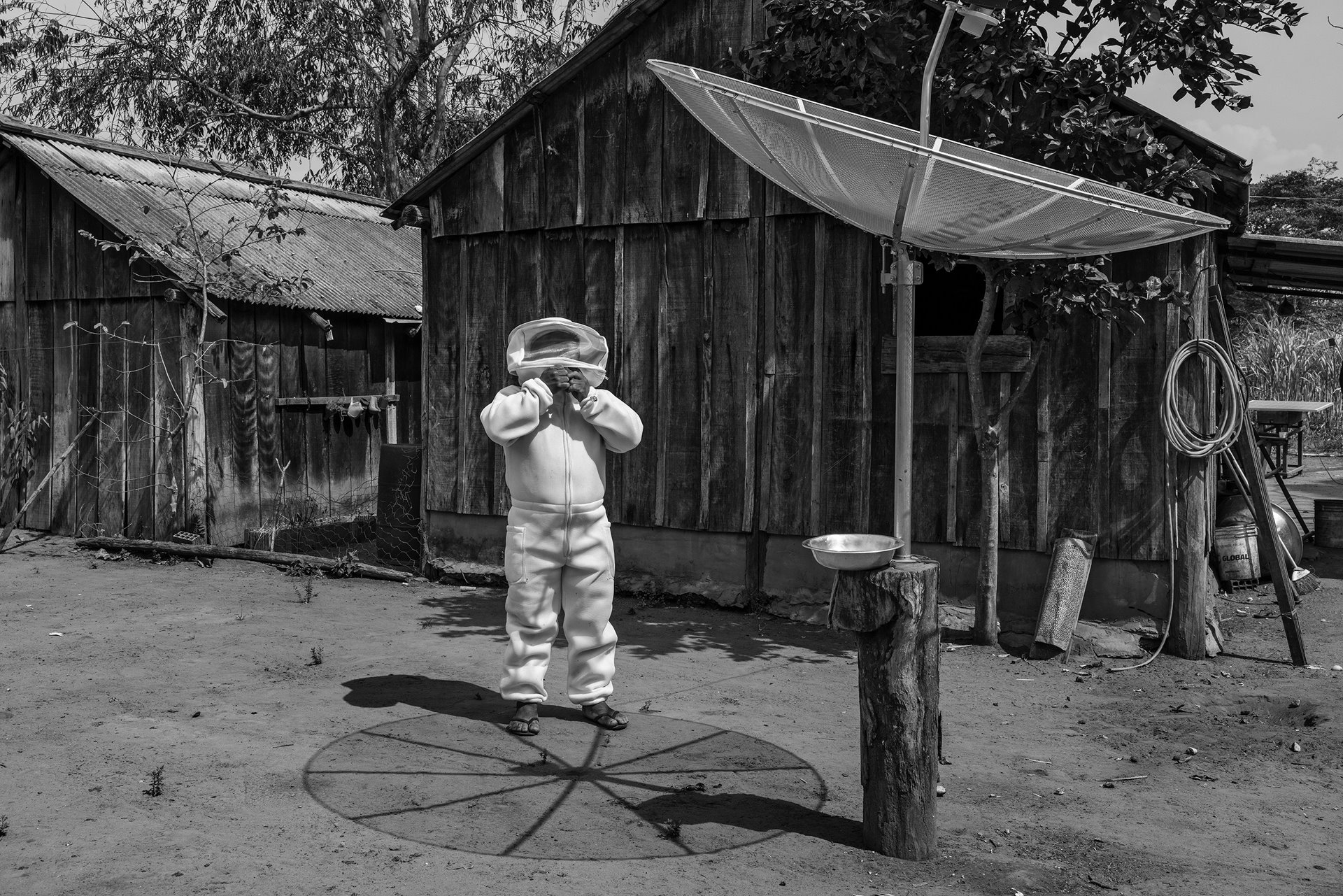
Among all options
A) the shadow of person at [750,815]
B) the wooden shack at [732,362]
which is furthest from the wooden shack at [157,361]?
the shadow of person at [750,815]

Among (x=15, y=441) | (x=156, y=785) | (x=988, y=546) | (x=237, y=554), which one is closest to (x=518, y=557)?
(x=156, y=785)

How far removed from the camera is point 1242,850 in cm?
456

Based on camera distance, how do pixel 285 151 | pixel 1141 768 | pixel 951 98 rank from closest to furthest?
pixel 1141 768 < pixel 951 98 < pixel 285 151

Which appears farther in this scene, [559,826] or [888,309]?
[888,309]

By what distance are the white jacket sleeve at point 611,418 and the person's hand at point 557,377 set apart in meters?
0.15

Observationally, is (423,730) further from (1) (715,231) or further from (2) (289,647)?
(1) (715,231)

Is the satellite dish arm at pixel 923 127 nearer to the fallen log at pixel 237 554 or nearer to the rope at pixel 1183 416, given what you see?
the rope at pixel 1183 416

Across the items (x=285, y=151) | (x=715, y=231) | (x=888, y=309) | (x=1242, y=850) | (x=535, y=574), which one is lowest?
(x=1242, y=850)

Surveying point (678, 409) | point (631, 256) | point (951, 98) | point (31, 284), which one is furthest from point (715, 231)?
point (31, 284)

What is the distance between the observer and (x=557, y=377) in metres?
5.70

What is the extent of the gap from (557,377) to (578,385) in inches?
4.6

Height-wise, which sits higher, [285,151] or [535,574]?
[285,151]

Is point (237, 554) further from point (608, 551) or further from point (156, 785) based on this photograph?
point (156, 785)

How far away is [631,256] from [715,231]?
74 centimetres
